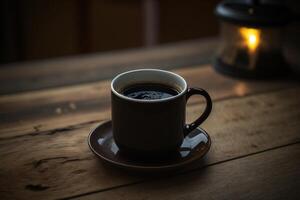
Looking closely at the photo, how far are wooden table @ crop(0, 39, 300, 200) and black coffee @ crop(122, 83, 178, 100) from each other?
11 centimetres

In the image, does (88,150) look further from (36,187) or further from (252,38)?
(252,38)

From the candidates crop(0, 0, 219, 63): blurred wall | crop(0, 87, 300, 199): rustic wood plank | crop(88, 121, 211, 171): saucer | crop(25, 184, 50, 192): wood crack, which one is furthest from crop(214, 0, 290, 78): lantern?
crop(0, 0, 219, 63): blurred wall

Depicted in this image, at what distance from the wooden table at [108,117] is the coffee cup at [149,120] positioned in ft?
0.14

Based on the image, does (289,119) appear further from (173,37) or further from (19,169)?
(173,37)

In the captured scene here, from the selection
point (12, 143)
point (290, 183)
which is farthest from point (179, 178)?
point (12, 143)

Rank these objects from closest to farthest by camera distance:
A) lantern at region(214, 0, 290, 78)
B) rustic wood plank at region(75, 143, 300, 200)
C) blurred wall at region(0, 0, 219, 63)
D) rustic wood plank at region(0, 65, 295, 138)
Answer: rustic wood plank at region(75, 143, 300, 200) → rustic wood plank at region(0, 65, 295, 138) → lantern at region(214, 0, 290, 78) → blurred wall at region(0, 0, 219, 63)

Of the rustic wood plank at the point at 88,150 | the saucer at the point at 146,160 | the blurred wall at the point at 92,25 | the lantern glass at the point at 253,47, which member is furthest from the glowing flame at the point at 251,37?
the blurred wall at the point at 92,25

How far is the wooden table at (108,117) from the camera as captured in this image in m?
0.55

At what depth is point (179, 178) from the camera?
1.86 ft

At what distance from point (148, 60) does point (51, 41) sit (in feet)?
2.72

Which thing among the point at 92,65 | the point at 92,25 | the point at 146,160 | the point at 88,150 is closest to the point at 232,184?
the point at 146,160

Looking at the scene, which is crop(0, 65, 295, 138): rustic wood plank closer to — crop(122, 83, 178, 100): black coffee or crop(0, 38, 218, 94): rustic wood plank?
crop(0, 38, 218, 94): rustic wood plank

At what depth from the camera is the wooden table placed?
55cm

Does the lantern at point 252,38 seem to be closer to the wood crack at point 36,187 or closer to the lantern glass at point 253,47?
the lantern glass at point 253,47
